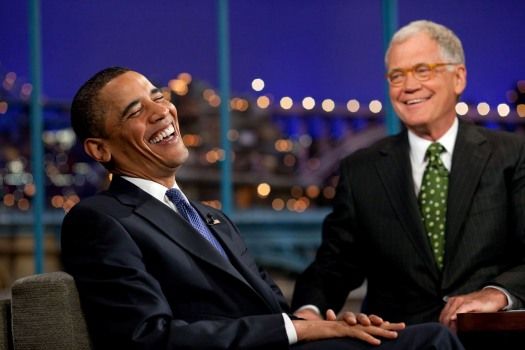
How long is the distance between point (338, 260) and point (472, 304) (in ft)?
→ 1.93

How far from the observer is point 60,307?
2025 millimetres

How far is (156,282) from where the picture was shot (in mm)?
2010

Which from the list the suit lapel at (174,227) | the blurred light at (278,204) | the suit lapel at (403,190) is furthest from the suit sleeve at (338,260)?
the blurred light at (278,204)

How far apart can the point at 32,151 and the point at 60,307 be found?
2.63m

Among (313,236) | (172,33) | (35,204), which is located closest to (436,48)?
(35,204)

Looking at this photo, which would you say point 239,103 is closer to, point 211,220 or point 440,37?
point 440,37

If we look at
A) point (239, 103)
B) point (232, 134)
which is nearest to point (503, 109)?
point (232, 134)

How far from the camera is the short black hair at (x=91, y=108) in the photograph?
7.49 feet

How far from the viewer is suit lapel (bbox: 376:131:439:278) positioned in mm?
2812

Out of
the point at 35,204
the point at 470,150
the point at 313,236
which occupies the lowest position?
the point at 313,236

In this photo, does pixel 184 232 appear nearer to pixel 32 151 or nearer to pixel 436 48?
pixel 436 48

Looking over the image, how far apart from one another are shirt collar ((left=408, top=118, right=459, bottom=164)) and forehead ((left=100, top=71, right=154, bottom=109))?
102cm

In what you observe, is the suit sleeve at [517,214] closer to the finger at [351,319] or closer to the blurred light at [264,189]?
the finger at [351,319]

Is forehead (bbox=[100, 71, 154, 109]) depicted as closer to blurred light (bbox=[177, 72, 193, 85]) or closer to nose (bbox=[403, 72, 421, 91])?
nose (bbox=[403, 72, 421, 91])
